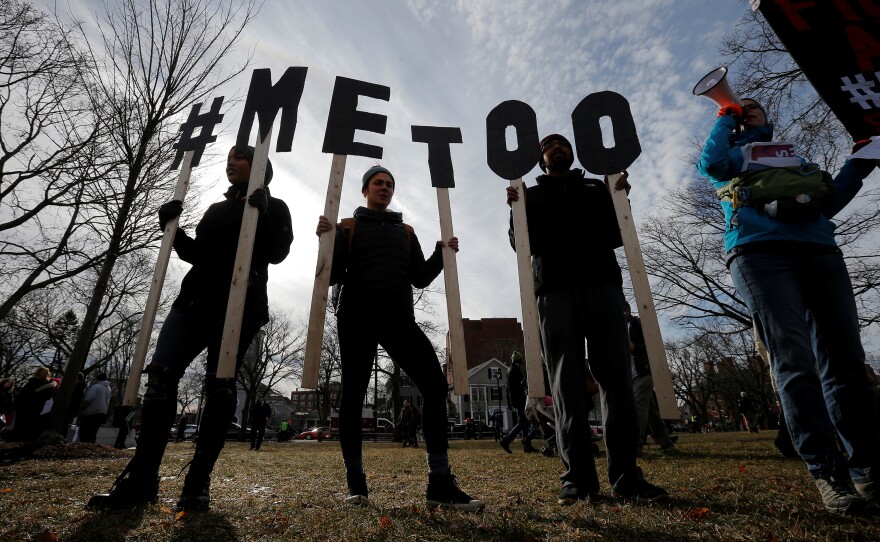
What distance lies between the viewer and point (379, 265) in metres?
3.09

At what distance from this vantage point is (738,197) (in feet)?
9.39

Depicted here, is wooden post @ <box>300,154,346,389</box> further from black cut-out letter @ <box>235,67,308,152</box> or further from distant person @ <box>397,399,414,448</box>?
distant person @ <box>397,399,414,448</box>

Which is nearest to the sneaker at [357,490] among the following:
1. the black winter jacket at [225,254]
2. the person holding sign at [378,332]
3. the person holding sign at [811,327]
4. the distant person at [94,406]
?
the person holding sign at [378,332]

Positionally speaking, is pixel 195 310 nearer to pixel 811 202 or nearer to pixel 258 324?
pixel 258 324

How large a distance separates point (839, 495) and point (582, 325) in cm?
143

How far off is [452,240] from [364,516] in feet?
6.27

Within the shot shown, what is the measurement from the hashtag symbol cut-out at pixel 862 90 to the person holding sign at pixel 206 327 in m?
4.12

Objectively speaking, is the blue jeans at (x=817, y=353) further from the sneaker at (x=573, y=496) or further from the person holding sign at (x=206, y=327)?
the person holding sign at (x=206, y=327)

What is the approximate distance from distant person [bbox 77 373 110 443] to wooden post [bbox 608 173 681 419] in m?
11.5

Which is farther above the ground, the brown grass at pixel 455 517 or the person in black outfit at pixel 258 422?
the person in black outfit at pixel 258 422

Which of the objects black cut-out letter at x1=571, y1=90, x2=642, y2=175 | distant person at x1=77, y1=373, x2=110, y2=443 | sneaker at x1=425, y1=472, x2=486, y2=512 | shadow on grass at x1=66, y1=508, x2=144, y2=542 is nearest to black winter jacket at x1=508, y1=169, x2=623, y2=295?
black cut-out letter at x1=571, y1=90, x2=642, y2=175

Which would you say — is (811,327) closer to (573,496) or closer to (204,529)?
(573,496)

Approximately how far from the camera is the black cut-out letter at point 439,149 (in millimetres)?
3836

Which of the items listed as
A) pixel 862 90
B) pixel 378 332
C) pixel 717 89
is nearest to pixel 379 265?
pixel 378 332
